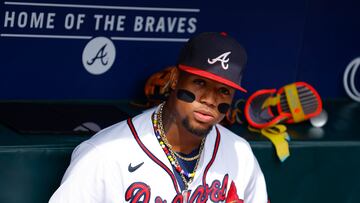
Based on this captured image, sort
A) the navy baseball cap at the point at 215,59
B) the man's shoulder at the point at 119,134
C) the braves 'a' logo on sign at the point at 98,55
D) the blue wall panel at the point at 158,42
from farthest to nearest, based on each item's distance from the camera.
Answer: the braves 'a' logo on sign at the point at 98,55 → the blue wall panel at the point at 158,42 → the man's shoulder at the point at 119,134 → the navy baseball cap at the point at 215,59

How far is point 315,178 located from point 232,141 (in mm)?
924

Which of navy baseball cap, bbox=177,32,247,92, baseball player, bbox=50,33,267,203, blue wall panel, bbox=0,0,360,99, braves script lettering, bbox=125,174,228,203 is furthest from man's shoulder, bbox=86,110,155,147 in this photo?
blue wall panel, bbox=0,0,360,99

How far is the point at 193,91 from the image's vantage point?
4.21m

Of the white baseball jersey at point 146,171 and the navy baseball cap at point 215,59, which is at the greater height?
the navy baseball cap at point 215,59

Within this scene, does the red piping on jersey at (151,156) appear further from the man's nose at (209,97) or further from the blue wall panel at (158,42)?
the blue wall panel at (158,42)

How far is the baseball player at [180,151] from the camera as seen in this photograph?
13.7 feet

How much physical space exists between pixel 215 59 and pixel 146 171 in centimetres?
51

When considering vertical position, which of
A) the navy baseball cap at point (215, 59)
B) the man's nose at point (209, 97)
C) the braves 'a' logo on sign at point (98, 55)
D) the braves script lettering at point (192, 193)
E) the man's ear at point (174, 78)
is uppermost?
the navy baseball cap at point (215, 59)

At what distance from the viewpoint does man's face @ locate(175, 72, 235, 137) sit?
4.20 m

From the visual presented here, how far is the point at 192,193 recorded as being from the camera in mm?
4418

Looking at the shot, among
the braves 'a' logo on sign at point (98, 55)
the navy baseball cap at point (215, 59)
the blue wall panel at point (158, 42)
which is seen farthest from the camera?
the braves 'a' logo on sign at point (98, 55)

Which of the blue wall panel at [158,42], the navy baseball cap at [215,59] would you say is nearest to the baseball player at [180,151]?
the navy baseball cap at [215,59]

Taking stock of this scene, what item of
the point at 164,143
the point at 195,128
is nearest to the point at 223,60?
the point at 195,128

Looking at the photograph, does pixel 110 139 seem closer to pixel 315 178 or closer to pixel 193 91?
pixel 193 91
